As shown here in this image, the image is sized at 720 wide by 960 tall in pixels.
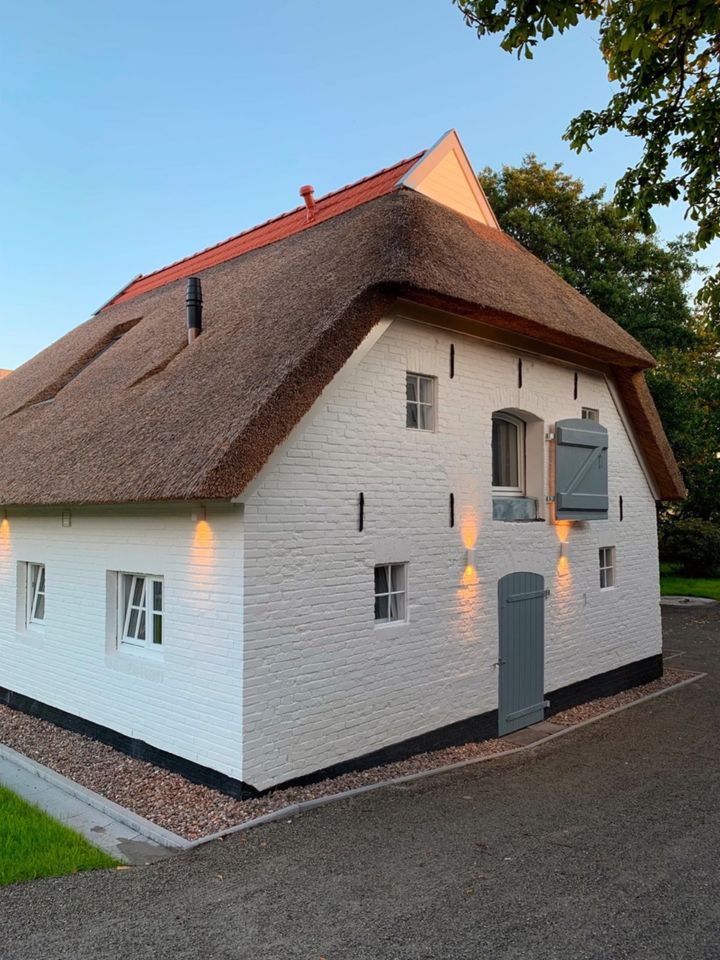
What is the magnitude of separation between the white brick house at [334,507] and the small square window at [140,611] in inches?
1.2

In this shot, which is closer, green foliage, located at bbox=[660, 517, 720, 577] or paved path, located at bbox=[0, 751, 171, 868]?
paved path, located at bbox=[0, 751, 171, 868]

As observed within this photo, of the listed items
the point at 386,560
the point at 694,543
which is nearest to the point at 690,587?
the point at 694,543

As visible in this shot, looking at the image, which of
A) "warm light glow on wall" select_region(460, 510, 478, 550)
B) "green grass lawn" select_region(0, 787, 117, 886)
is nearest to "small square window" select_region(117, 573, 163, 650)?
"green grass lawn" select_region(0, 787, 117, 886)

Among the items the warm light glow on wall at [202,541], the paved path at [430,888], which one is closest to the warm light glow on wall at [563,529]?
the paved path at [430,888]

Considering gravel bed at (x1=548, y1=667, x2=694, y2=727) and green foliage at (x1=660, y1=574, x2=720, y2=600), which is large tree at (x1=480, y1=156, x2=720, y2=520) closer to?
green foliage at (x1=660, y1=574, x2=720, y2=600)

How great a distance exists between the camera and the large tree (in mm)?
21062

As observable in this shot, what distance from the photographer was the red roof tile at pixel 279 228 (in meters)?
10.7

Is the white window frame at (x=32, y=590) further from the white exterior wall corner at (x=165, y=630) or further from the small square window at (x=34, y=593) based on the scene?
the white exterior wall corner at (x=165, y=630)

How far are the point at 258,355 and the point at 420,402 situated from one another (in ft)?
6.61

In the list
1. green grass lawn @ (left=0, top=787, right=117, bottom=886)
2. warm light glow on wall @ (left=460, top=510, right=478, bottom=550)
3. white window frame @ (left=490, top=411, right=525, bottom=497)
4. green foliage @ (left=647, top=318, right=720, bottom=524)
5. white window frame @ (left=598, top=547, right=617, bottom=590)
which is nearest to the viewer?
green grass lawn @ (left=0, top=787, right=117, bottom=886)

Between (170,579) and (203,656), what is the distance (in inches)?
33.8

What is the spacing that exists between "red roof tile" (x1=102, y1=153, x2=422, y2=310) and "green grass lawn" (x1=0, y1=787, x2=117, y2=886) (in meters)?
8.54

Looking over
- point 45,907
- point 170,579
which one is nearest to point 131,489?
point 170,579

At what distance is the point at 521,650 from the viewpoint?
9.10m
